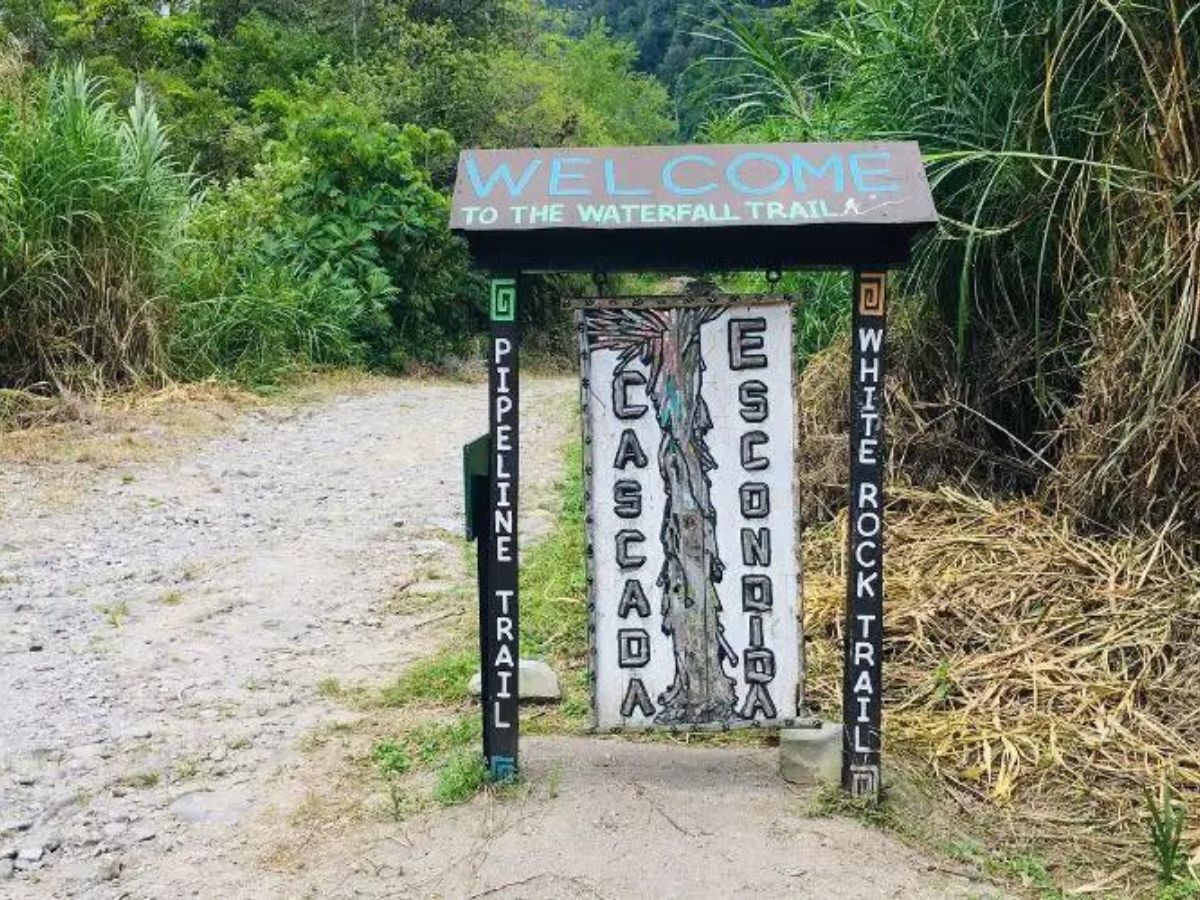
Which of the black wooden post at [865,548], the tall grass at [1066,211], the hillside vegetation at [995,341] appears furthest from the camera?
the tall grass at [1066,211]

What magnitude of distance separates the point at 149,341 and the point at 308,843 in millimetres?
6852

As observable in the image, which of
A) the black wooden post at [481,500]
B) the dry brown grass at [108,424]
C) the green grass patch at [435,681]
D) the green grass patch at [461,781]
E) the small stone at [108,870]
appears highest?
the black wooden post at [481,500]

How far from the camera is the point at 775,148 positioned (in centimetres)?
316

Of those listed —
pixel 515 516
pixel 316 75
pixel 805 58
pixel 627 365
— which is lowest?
pixel 515 516

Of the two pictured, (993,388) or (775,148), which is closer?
(775,148)

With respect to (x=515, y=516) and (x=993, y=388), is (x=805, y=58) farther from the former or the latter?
(x=515, y=516)

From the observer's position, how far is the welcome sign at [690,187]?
2990mm

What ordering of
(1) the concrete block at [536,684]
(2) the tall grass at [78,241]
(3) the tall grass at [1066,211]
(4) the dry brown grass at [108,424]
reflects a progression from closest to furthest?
1. (1) the concrete block at [536,684]
2. (3) the tall grass at [1066,211]
3. (4) the dry brown grass at [108,424]
4. (2) the tall grass at [78,241]

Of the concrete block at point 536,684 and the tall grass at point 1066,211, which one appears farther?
the tall grass at point 1066,211

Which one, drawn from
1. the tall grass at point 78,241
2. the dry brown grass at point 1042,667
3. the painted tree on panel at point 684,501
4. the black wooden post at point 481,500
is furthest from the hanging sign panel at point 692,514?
the tall grass at point 78,241

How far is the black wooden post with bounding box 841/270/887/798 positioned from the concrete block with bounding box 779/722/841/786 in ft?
0.16

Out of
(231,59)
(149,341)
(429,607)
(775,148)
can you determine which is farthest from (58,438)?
(231,59)

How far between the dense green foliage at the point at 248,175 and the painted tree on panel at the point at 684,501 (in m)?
6.50

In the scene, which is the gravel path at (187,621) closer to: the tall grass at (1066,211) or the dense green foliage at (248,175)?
the dense green foliage at (248,175)
